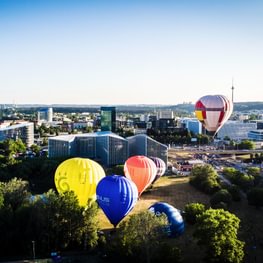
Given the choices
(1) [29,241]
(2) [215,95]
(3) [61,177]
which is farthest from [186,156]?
(1) [29,241]

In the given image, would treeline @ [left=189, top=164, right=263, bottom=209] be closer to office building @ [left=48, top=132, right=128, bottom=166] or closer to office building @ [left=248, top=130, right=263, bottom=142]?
office building @ [left=48, top=132, right=128, bottom=166]

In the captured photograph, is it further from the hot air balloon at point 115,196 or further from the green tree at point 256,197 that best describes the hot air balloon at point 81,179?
the green tree at point 256,197

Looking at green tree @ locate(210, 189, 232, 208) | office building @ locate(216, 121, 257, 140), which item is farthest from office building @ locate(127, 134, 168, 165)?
office building @ locate(216, 121, 257, 140)

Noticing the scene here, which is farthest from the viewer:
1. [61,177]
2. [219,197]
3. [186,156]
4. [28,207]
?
[186,156]

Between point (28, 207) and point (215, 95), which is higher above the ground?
point (215, 95)

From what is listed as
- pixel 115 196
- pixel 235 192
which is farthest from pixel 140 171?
pixel 235 192

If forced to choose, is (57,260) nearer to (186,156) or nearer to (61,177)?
(61,177)

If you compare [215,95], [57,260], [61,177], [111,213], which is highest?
[215,95]
